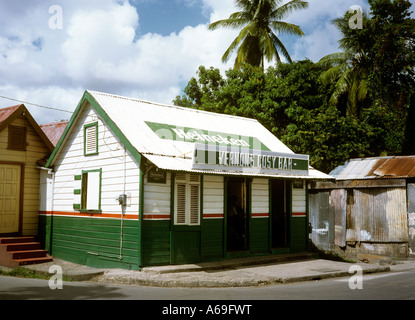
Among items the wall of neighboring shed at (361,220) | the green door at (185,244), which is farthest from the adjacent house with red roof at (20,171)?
the wall of neighboring shed at (361,220)

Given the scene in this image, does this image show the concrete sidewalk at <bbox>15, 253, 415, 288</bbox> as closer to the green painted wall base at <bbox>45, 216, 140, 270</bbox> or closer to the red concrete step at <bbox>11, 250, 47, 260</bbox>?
the green painted wall base at <bbox>45, 216, 140, 270</bbox>

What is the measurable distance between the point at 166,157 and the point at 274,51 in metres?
19.5

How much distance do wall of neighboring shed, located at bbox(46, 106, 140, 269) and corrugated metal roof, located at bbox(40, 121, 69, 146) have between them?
3.53 metres

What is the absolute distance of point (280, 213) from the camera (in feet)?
55.4

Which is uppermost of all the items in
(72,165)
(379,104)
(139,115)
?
(379,104)

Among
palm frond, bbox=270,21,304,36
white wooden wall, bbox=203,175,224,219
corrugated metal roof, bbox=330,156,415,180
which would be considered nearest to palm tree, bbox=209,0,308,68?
palm frond, bbox=270,21,304,36

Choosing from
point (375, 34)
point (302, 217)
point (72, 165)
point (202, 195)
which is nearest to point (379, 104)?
point (375, 34)

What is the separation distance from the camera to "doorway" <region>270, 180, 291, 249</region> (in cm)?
1566

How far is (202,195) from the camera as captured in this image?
43.0 feet

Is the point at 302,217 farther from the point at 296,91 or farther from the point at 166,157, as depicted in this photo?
the point at 296,91

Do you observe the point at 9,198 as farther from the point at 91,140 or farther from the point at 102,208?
the point at 102,208

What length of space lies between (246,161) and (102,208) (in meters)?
4.48

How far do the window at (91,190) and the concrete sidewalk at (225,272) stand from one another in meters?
1.85

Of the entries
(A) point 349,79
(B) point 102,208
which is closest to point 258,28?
(A) point 349,79
